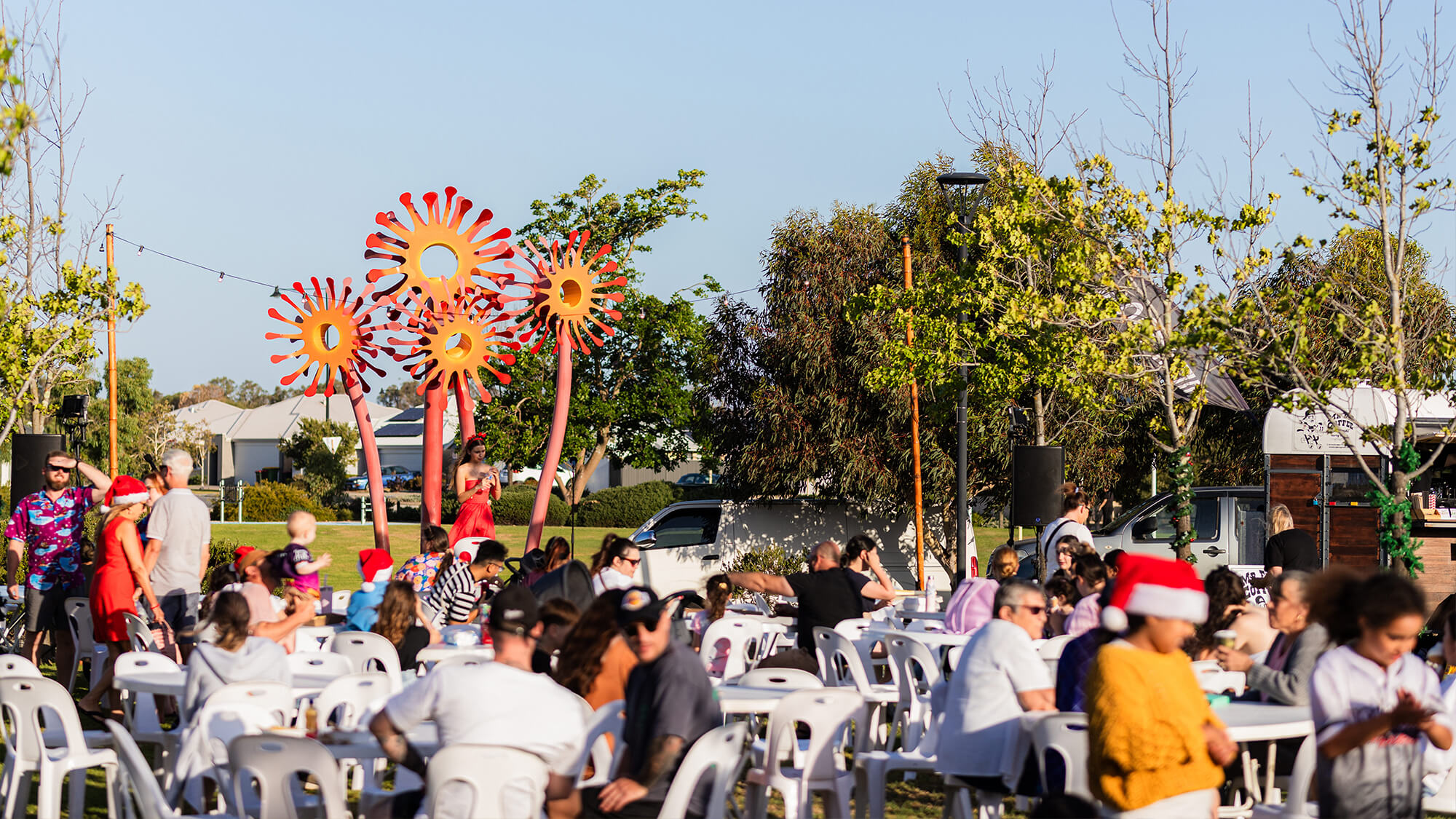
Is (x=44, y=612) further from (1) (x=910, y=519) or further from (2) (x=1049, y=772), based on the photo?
(1) (x=910, y=519)

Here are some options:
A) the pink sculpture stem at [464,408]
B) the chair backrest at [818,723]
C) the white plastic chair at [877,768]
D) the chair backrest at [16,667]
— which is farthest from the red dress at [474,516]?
the chair backrest at [818,723]

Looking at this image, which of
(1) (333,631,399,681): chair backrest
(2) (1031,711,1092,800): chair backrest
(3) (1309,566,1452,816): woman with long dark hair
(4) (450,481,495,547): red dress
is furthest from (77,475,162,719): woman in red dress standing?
(3) (1309,566,1452,816): woman with long dark hair

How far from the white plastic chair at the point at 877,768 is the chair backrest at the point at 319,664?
2.44 m

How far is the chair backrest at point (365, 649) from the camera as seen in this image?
23.1ft

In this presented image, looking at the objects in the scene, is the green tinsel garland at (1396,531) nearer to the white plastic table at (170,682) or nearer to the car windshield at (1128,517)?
the car windshield at (1128,517)

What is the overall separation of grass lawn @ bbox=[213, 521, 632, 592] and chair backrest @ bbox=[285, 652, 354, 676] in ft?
57.7

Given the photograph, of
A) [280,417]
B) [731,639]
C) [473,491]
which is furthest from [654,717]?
[280,417]

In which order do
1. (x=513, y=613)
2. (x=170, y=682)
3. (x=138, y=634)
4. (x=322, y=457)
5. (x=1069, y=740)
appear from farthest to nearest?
(x=322, y=457) → (x=138, y=634) → (x=170, y=682) → (x=1069, y=740) → (x=513, y=613)

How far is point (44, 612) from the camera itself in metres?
9.39

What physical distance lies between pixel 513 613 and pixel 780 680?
7.61ft

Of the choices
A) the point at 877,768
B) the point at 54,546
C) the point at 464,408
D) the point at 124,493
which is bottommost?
the point at 877,768

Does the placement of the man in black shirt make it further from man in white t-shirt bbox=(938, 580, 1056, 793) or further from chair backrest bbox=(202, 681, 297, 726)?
chair backrest bbox=(202, 681, 297, 726)

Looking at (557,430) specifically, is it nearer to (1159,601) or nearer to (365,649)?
(365,649)

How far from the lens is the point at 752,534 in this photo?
2023 cm
